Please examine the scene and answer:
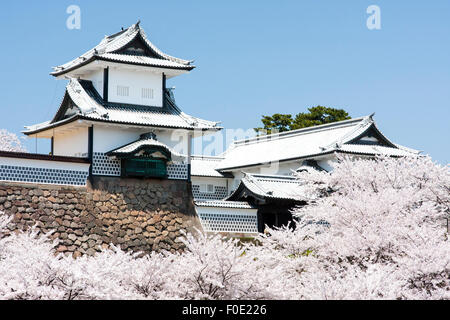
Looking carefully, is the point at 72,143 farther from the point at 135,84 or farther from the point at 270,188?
the point at 270,188

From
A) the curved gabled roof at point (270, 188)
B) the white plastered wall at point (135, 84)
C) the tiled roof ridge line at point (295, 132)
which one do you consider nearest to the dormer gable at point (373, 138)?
the tiled roof ridge line at point (295, 132)

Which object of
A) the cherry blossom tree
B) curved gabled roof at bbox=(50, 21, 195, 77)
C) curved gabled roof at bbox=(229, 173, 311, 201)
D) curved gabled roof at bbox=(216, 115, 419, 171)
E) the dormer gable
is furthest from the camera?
the dormer gable

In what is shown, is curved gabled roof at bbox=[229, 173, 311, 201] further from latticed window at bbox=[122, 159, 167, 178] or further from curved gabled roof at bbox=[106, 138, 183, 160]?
latticed window at bbox=[122, 159, 167, 178]

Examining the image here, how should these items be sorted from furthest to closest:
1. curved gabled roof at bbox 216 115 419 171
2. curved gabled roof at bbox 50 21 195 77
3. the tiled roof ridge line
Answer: the tiled roof ridge line, curved gabled roof at bbox 216 115 419 171, curved gabled roof at bbox 50 21 195 77

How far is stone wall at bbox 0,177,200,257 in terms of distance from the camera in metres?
24.0

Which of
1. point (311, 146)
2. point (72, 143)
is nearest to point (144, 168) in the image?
point (72, 143)

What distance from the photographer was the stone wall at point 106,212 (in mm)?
24047

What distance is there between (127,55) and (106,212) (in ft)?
20.2

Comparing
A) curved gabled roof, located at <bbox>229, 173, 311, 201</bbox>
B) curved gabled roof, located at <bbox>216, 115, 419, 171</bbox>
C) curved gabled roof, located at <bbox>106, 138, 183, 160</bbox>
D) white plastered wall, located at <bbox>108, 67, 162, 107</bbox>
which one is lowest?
curved gabled roof, located at <bbox>229, 173, 311, 201</bbox>

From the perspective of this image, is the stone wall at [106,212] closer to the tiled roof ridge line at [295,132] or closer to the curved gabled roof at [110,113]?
the curved gabled roof at [110,113]

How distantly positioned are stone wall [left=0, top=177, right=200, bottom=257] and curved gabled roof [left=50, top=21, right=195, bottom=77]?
4.44 meters

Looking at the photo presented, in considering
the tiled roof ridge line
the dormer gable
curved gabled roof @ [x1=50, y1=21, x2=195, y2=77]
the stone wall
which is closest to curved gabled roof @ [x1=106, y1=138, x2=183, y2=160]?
the stone wall

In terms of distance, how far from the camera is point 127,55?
28250 mm

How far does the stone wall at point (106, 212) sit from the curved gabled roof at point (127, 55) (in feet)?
14.6
